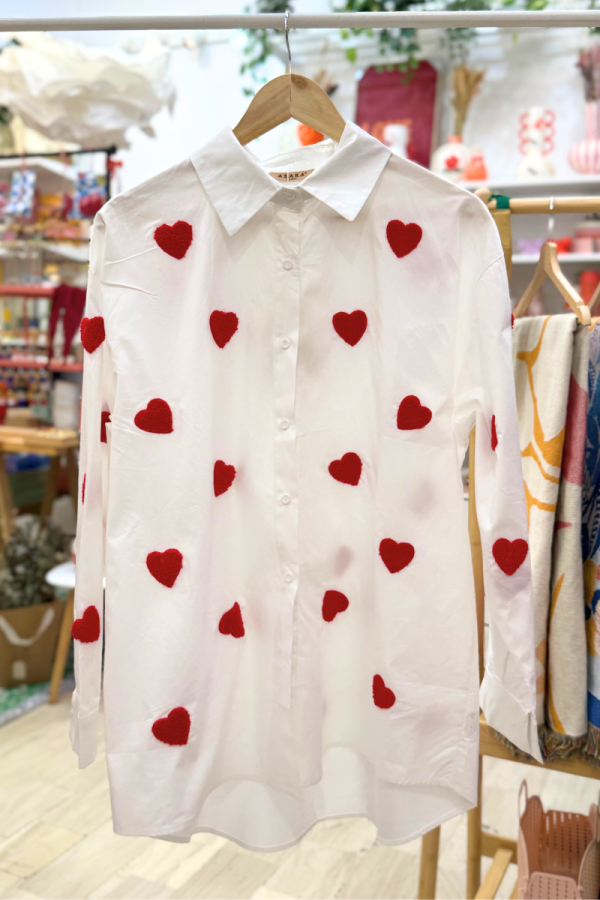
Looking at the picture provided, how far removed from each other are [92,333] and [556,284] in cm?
70

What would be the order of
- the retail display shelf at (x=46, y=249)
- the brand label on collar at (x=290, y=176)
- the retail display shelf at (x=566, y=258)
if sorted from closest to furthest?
the brand label on collar at (x=290, y=176) → the retail display shelf at (x=566, y=258) → the retail display shelf at (x=46, y=249)

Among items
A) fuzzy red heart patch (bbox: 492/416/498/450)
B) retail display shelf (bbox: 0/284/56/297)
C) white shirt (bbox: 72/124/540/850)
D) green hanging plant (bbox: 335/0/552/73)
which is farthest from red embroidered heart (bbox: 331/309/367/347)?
retail display shelf (bbox: 0/284/56/297)

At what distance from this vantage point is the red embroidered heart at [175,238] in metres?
0.96

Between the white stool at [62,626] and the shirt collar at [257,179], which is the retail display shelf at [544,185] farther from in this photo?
the white stool at [62,626]

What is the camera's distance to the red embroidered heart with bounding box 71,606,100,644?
3.20ft

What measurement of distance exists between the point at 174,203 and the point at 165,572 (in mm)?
511

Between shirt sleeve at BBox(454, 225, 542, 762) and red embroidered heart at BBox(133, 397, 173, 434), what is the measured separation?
43 cm

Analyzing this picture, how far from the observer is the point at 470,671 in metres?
1.00

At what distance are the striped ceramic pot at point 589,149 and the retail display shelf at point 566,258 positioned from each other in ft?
1.08

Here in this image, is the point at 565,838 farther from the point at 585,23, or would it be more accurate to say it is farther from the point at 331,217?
the point at 585,23

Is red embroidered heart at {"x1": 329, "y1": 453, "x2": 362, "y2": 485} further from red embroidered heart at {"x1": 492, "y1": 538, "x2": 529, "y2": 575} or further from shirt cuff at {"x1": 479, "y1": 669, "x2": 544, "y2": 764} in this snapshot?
shirt cuff at {"x1": 479, "y1": 669, "x2": 544, "y2": 764}

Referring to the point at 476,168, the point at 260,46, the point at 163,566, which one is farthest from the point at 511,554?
the point at 260,46

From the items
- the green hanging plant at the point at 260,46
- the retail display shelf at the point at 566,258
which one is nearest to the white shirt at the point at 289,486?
the retail display shelf at the point at 566,258

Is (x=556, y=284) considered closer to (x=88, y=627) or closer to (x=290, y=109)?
(x=290, y=109)
